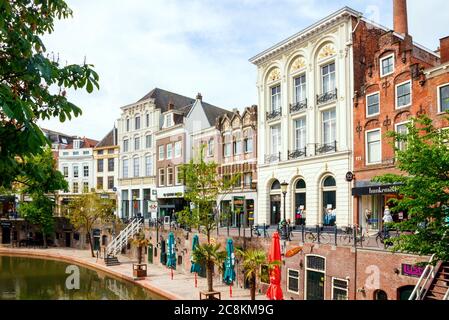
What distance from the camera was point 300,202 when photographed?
3225cm

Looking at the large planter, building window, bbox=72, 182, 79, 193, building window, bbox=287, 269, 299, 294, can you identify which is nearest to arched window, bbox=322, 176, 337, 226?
building window, bbox=287, 269, 299, 294

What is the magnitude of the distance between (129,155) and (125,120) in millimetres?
4591

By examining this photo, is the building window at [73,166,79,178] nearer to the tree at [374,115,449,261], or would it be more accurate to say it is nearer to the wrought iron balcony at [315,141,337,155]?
the wrought iron balcony at [315,141,337,155]

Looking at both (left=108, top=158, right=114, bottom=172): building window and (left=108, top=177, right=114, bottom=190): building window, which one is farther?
(left=108, top=158, right=114, bottom=172): building window

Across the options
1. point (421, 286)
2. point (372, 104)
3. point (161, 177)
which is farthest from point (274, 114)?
point (421, 286)

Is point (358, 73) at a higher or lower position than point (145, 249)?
higher

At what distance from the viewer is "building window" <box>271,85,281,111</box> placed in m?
34.8

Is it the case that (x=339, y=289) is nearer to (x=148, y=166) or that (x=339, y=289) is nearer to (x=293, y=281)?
(x=293, y=281)

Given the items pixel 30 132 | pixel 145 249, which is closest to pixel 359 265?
pixel 30 132

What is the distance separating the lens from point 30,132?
4.27 metres

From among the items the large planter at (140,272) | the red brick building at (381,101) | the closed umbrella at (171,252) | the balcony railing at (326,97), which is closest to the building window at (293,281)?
the red brick building at (381,101)

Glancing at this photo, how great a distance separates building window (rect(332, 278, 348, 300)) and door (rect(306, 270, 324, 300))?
0.82m
